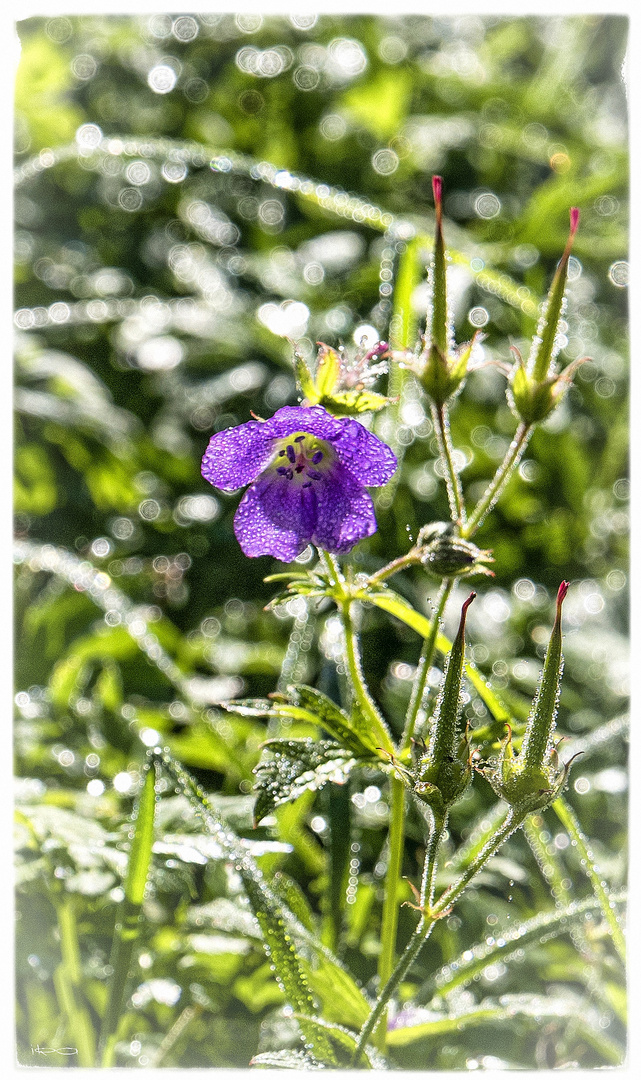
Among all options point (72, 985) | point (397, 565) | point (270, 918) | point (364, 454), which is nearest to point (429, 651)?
point (397, 565)

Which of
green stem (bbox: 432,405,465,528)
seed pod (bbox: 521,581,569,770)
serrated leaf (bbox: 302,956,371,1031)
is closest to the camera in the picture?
seed pod (bbox: 521,581,569,770)

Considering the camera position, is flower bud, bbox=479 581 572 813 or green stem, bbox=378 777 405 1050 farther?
green stem, bbox=378 777 405 1050

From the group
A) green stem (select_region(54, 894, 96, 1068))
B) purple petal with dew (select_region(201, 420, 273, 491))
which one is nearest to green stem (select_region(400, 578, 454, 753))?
purple petal with dew (select_region(201, 420, 273, 491))

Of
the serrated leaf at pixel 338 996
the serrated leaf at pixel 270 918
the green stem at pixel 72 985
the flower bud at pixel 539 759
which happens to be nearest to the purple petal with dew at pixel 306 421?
the flower bud at pixel 539 759

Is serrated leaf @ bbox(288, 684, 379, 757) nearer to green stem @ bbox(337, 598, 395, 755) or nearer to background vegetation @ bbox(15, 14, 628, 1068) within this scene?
green stem @ bbox(337, 598, 395, 755)

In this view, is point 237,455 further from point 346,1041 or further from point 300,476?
point 346,1041
